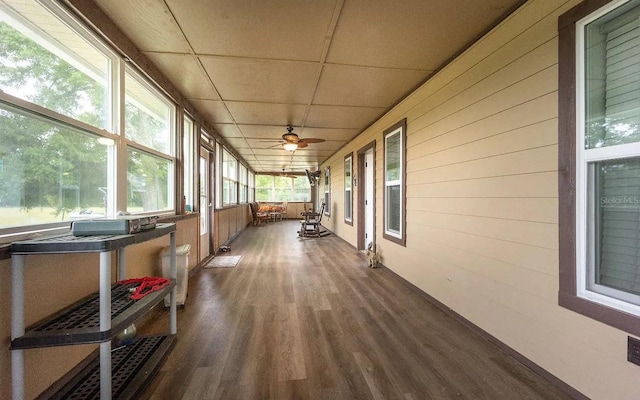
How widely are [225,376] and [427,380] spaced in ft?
4.13

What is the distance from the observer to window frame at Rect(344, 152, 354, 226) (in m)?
5.85

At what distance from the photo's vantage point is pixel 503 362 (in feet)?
5.81

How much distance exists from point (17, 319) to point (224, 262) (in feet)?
10.7

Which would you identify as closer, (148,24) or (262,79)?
(148,24)

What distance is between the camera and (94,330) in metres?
1.27

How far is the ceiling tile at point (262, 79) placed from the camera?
251 cm

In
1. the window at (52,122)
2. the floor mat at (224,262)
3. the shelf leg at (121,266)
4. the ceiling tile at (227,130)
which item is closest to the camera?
the window at (52,122)

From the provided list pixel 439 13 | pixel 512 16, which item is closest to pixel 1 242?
pixel 439 13

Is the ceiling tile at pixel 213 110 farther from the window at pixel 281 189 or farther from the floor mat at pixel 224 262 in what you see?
the window at pixel 281 189

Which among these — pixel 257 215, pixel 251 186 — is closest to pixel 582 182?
pixel 257 215

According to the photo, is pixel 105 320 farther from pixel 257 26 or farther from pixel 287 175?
pixel 287 175

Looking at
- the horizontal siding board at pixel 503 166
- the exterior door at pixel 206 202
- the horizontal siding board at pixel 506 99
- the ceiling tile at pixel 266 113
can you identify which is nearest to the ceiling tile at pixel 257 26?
the ceiling tile at pixel 266 113

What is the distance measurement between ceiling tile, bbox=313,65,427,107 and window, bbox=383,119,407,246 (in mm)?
415

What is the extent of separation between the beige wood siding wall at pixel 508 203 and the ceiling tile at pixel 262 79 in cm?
141
